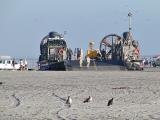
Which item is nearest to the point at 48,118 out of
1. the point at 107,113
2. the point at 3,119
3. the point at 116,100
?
the point at 3,119

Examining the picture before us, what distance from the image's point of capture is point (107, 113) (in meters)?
13.0

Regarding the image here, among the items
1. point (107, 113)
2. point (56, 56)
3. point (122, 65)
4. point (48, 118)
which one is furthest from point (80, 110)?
point (56, 56)

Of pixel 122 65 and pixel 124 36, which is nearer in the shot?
pixel 122 65

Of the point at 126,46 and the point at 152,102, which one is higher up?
the point at 126,46

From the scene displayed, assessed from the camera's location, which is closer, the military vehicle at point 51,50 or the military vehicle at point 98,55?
the military vehicle at point 98,55

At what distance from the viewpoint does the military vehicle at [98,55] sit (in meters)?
58.4

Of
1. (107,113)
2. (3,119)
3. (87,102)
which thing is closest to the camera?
(3,119)

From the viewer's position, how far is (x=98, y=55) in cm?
6475

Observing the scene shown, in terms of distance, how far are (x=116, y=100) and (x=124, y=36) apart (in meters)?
48.7

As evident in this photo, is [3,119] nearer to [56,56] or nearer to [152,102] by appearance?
[152,102]

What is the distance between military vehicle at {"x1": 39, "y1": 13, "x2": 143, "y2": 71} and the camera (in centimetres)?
5843

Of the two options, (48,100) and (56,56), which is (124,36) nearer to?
(56,56)

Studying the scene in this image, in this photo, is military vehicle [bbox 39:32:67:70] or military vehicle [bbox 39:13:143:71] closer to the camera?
military vehicle [bbox 39:13:143:71]

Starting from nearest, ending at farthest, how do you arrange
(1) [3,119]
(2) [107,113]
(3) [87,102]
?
(1) [3,119], (2) [107,113], (3) [87,102]
